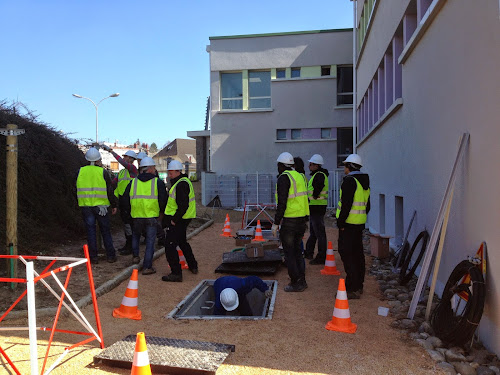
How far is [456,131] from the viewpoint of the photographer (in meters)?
4.91

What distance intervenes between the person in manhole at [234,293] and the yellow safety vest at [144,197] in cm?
183

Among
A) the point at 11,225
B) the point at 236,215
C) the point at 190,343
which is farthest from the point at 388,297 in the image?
the point at 236,215

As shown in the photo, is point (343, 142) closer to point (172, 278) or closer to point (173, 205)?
point (173, 205)

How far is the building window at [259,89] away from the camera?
21.4m

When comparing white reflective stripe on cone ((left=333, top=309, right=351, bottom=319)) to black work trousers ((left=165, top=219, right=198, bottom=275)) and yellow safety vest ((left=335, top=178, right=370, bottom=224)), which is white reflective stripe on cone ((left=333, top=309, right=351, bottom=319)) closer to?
yellow safety vest ((left=335, top=178, right=370, bottom=224))

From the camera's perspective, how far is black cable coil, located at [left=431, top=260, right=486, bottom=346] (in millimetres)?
3709

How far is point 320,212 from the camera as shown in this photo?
7.88 meters

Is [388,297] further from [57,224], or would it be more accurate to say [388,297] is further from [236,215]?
[236,215]

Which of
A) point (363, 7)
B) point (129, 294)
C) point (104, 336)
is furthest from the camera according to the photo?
point (363, 7)

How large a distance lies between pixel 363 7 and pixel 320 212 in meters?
9.17

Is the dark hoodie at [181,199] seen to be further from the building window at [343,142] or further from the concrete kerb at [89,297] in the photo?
the building window at [343,142]

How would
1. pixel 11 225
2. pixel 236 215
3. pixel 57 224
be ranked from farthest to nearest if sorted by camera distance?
pixel 236 215 < pixel 57 224 < pixel 11 225

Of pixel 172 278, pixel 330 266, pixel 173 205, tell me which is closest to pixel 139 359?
pixel 172 278

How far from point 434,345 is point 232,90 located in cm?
1899
